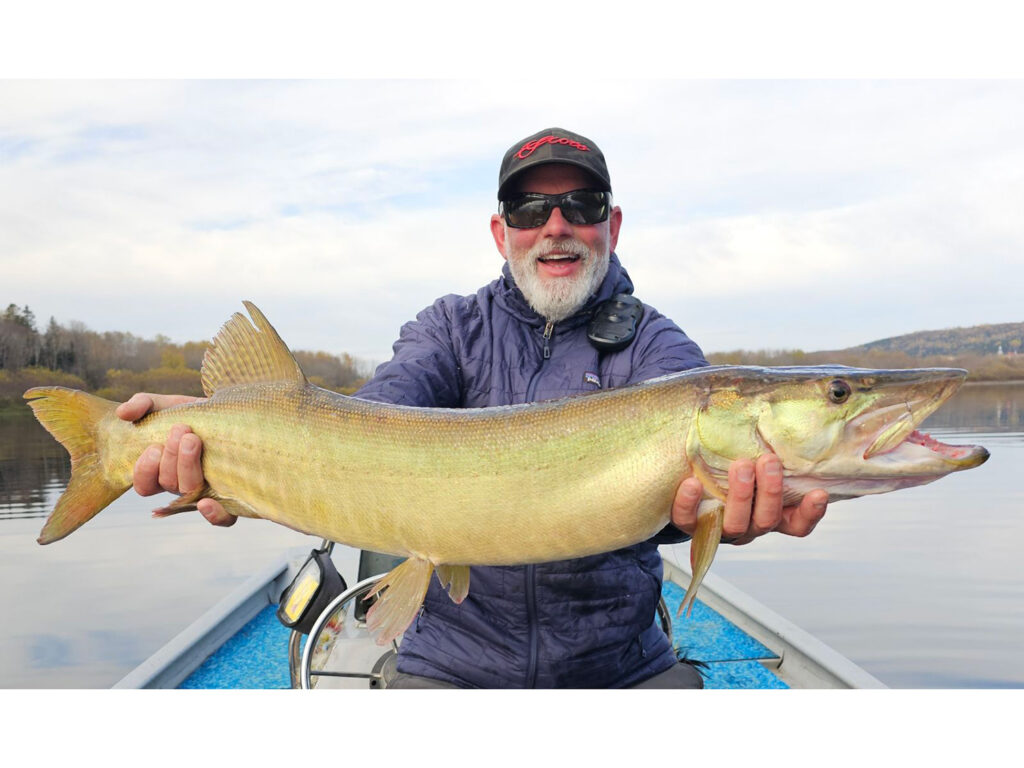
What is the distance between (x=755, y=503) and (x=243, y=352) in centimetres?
184

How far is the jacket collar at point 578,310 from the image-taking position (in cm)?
320

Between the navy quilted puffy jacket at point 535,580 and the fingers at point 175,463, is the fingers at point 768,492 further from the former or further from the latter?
the fingers at point 175,463

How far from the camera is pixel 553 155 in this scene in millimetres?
3229

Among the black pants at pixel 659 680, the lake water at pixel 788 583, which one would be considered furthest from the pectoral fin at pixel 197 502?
the lake water at pixel 788 583

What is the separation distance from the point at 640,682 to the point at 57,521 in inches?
88.7

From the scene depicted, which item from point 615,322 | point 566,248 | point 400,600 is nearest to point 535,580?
point 400,600

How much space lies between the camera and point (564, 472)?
7.11 feet

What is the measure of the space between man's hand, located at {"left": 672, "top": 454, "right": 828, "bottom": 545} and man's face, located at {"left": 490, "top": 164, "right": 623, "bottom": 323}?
131 centimetres

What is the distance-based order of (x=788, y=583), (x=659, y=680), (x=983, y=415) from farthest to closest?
(x=983, y=415), (x=788, y=583), (x=659, y=680)

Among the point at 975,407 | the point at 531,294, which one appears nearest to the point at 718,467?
the point at 531,294

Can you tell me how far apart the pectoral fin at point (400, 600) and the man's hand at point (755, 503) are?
824mm

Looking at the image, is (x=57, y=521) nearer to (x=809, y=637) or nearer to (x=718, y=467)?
(x=718, y=467)

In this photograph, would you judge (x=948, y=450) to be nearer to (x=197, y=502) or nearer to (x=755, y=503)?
(x=755, y=503)

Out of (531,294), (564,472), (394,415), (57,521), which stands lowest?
(57,521)
